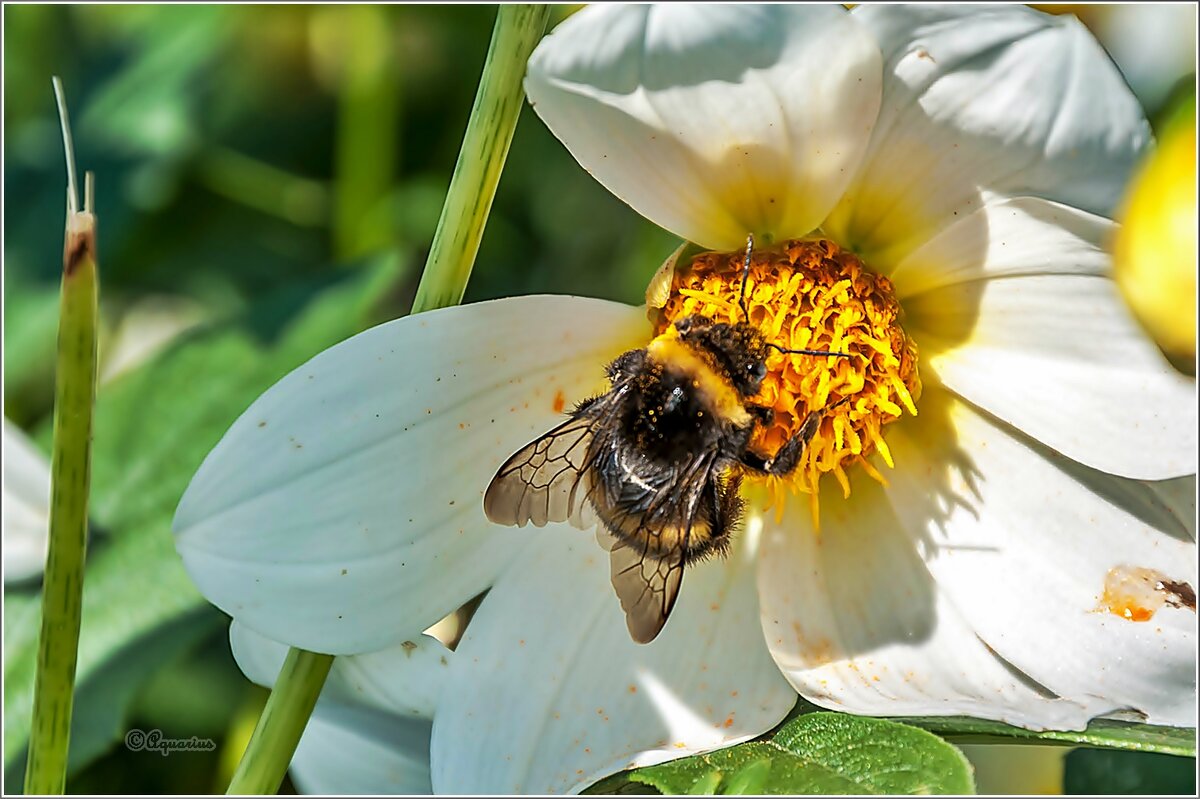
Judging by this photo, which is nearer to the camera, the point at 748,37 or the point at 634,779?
the point at 748,37

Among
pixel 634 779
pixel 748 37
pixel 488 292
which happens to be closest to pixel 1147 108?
pixel 748 37

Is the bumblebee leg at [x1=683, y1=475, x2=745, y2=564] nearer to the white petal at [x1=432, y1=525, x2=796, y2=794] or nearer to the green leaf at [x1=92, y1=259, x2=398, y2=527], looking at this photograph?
the white petal at [x1=432, y1=525, x2=796, y2=794]

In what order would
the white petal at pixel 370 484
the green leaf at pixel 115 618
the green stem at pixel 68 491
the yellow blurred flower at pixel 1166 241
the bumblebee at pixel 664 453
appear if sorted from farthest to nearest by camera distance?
the green leaf at pixel 115 618 < the bumblebee at pixel 664 453 < the white petal at pixel 370 484 < the green stem at pixel 68 491 < the yellow blurred flower at pixel 1166 241

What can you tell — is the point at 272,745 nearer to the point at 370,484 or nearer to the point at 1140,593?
the point at 370,484

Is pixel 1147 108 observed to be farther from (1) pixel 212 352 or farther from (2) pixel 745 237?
(1) pixel 212 352

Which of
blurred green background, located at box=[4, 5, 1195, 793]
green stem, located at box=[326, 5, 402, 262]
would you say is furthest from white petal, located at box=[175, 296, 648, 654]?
green stem, located at box=[326, 5, 402, 262]

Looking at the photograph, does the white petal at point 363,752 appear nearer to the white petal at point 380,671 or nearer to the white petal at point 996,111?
the white petal at point 380,671
